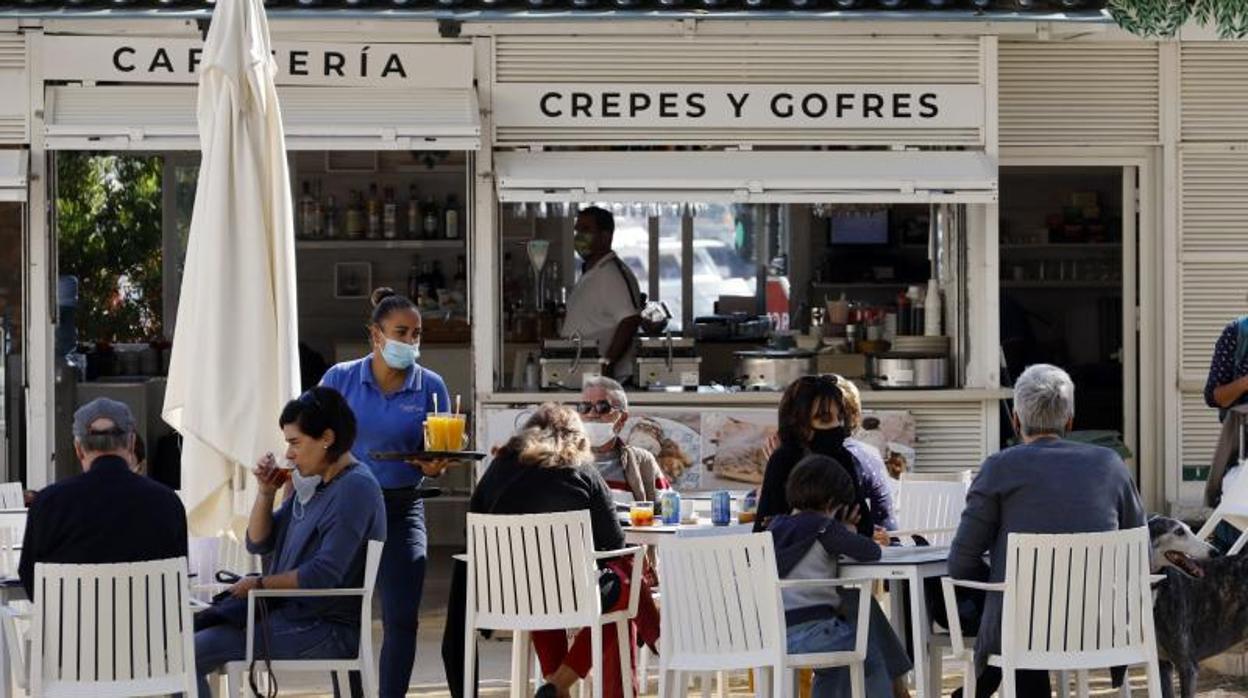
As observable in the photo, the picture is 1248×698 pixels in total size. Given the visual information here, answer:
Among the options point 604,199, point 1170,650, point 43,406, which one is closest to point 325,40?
point 604,199

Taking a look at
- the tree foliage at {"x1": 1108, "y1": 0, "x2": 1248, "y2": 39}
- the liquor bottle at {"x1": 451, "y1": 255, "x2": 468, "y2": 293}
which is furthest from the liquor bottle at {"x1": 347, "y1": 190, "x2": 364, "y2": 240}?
the tree foliage at {"x1": 1108, "y1": 0, "x2": 1248, "y2": 39}

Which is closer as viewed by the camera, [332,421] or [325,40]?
[332,421]

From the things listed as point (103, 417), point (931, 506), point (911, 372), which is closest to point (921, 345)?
point (911, 372)

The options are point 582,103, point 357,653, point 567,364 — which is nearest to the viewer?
point 357,653

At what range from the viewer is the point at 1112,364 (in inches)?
674

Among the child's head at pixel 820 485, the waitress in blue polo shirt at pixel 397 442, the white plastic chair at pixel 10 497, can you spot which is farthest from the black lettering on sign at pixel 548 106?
the child's head at pixel 820 485

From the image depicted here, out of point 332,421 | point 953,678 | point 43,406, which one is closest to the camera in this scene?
point 332,421

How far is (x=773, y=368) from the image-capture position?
1276 centimetres

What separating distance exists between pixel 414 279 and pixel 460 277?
12.5 inches

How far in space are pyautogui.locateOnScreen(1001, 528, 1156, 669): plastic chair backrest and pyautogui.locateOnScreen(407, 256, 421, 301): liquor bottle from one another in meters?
8.92

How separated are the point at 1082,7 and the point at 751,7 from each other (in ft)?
5.93

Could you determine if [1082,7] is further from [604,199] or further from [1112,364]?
[1112,364]

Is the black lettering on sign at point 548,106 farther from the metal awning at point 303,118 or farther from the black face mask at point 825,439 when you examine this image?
the black face mask at point 825,439

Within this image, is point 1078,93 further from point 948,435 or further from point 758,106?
point 948,435
